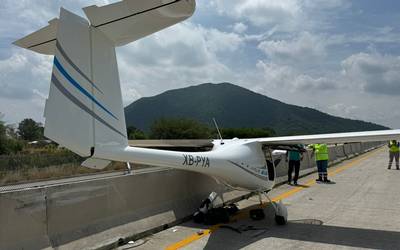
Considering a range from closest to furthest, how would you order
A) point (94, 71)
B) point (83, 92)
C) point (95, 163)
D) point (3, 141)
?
point (83, 92)
point (94, 71)
point (95, 163)
point (3, 141)

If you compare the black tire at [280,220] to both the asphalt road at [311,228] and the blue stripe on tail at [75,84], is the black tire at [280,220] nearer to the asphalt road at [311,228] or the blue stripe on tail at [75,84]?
the asphalt road at [311,228]

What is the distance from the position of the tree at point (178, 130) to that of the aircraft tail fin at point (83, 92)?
86784mm

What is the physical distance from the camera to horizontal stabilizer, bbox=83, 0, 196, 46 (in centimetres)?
559

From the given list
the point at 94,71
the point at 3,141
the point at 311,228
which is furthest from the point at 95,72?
the point at 3,141

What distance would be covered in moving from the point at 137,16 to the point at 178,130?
91885mm

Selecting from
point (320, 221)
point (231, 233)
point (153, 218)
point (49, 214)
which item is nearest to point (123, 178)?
point (153, 218)

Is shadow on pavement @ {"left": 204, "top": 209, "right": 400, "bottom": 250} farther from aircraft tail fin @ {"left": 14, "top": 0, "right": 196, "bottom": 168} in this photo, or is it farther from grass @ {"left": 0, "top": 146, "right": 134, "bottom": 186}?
grass @ {"left": 0, "top": 146, "right": 134, "bottom": 186}

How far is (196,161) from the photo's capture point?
7.84 meters

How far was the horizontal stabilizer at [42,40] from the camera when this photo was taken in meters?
6.68

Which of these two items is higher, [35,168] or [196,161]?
[196,161]

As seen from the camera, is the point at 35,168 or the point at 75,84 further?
the point at 35,168

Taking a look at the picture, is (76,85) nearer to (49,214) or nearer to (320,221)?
(49,214)

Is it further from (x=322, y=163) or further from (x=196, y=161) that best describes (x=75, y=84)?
(x=322, y=163)

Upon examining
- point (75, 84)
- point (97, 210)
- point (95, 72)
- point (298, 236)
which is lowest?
point (298, 236)
